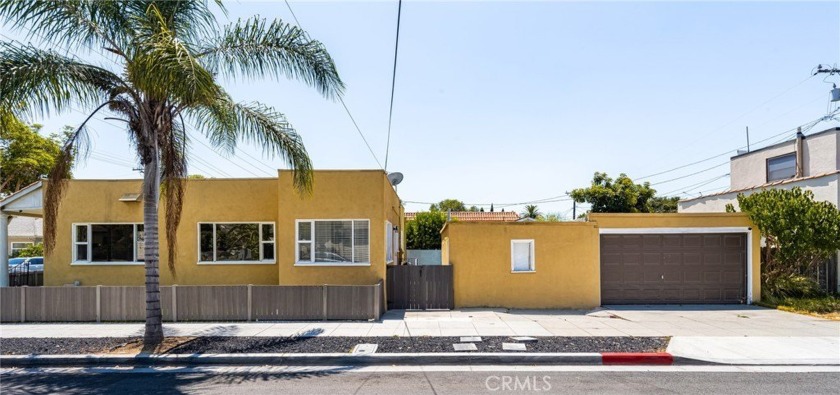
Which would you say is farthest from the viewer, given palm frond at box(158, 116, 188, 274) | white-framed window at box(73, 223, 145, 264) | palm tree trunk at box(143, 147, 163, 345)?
white-framed window at box(73, 223, 145, 264)

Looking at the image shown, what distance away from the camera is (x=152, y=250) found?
890cm

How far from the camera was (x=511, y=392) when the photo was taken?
6.40 metres

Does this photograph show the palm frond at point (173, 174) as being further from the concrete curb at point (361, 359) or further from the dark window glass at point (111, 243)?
the dark window glass at point (111, 243)

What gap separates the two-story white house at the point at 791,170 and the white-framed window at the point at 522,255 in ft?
28.9

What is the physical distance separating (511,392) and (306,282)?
7.31 metres

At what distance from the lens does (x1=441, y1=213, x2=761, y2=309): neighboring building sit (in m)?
13.3

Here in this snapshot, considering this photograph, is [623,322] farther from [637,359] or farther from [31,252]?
[31,252]

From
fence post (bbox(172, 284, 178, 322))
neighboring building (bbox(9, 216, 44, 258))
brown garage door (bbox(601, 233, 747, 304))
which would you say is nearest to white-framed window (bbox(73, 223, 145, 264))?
fence post (bbox(172, 284, 178, 322))

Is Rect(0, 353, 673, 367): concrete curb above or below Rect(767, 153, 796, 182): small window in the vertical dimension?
below

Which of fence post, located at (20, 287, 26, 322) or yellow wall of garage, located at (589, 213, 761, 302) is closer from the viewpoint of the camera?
fence post, located at (20, 287, 26, 322)

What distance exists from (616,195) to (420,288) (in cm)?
2604

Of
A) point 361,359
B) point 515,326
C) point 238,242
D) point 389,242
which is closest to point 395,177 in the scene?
point 389,242

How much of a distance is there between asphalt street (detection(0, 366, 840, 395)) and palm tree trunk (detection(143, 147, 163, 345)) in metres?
1.11

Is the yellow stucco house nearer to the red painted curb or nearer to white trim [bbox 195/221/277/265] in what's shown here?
white trim [bbox 195/221/277/265]
